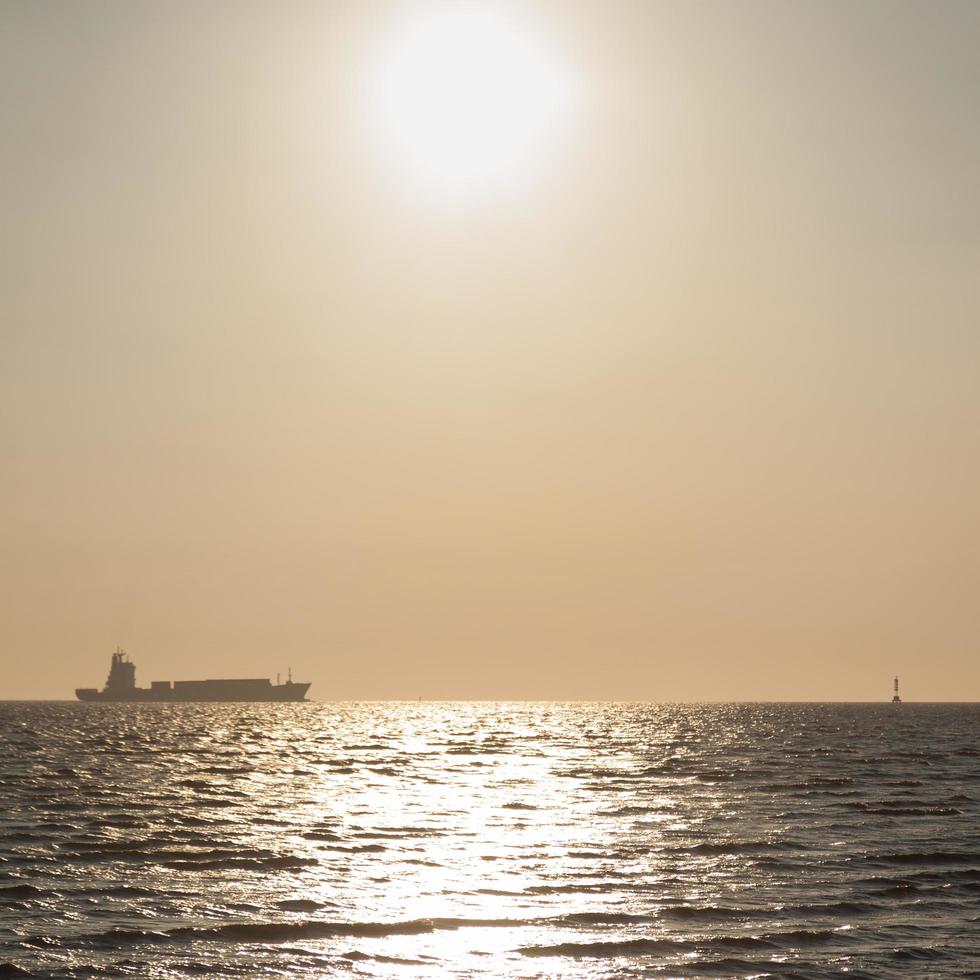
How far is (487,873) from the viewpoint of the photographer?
114 feet

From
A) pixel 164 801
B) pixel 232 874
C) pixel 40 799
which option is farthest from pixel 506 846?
pixel 40 799

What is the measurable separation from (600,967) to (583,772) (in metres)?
49.7

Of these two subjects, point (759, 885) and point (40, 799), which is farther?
point (40, 799)

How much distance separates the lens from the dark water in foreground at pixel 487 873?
2527 cm

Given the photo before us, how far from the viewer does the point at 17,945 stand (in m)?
25.3

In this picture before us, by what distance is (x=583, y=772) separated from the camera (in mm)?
73562

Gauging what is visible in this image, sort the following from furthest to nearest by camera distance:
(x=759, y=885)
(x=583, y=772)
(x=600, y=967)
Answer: (x=583, y=772), (x=759, y=885), (x=600, y=967)

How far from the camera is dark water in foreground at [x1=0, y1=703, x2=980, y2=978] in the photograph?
2527 cm

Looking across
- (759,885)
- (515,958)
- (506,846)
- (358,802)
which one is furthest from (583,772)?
(515,958)

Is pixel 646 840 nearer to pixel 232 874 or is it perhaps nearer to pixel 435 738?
pixel 232 874

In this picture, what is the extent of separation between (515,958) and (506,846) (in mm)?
14812

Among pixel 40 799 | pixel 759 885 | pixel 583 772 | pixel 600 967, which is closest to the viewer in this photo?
pixel 600 967

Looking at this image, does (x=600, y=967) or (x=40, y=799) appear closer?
(x=600, y=967)

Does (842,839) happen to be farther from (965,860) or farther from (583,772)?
(583,772)
